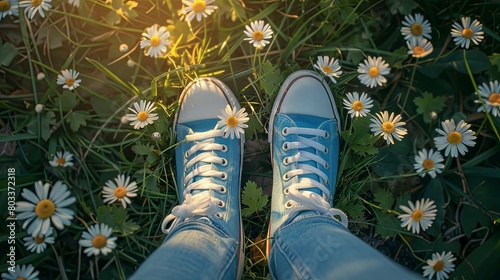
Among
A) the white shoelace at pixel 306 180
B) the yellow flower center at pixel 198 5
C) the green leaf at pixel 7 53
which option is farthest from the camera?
the green leaf at pixel 7 53

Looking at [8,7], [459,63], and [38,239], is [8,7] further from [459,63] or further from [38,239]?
[459,63]

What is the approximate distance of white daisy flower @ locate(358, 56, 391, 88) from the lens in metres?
1.27

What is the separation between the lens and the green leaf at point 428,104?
4.20 ft

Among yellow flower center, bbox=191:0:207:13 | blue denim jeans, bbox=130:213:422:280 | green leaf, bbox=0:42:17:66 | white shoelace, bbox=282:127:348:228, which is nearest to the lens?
blue denim jeans, bbox=130:213:422:280

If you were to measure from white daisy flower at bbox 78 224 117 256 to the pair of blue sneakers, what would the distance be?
15cm

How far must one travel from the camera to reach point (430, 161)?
4.12 ft

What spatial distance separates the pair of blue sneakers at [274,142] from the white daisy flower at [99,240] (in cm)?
15

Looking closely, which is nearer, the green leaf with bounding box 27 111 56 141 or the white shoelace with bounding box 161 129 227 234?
the white shoelace with bounding box 161 129 227 234

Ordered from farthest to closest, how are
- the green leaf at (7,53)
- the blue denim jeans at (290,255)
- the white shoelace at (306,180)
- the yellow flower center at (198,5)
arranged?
the green leaf at (7,53) → the yellow flower center at (198,5) → the white shoelace at (306,180) → the blue denim jeans at (290,255)

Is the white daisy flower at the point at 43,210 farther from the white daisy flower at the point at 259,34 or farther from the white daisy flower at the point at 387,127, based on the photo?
the white daisy flower at the point at 387,127

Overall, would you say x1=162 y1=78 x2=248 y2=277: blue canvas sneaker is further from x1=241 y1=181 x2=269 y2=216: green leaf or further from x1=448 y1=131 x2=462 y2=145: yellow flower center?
x1=448 y1=131 x2=462 y2=145: yellow flower center

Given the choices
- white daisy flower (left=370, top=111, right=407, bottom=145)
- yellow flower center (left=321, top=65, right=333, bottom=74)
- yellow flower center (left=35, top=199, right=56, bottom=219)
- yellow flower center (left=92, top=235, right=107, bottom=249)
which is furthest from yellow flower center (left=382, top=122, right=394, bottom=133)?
yellow flower center (left=35, top=199, right=56, bottom=219)

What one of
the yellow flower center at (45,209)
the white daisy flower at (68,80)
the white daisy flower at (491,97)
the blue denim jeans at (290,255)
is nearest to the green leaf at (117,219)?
the yellow flower center at (45,209)

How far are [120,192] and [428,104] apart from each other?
0.85 m
